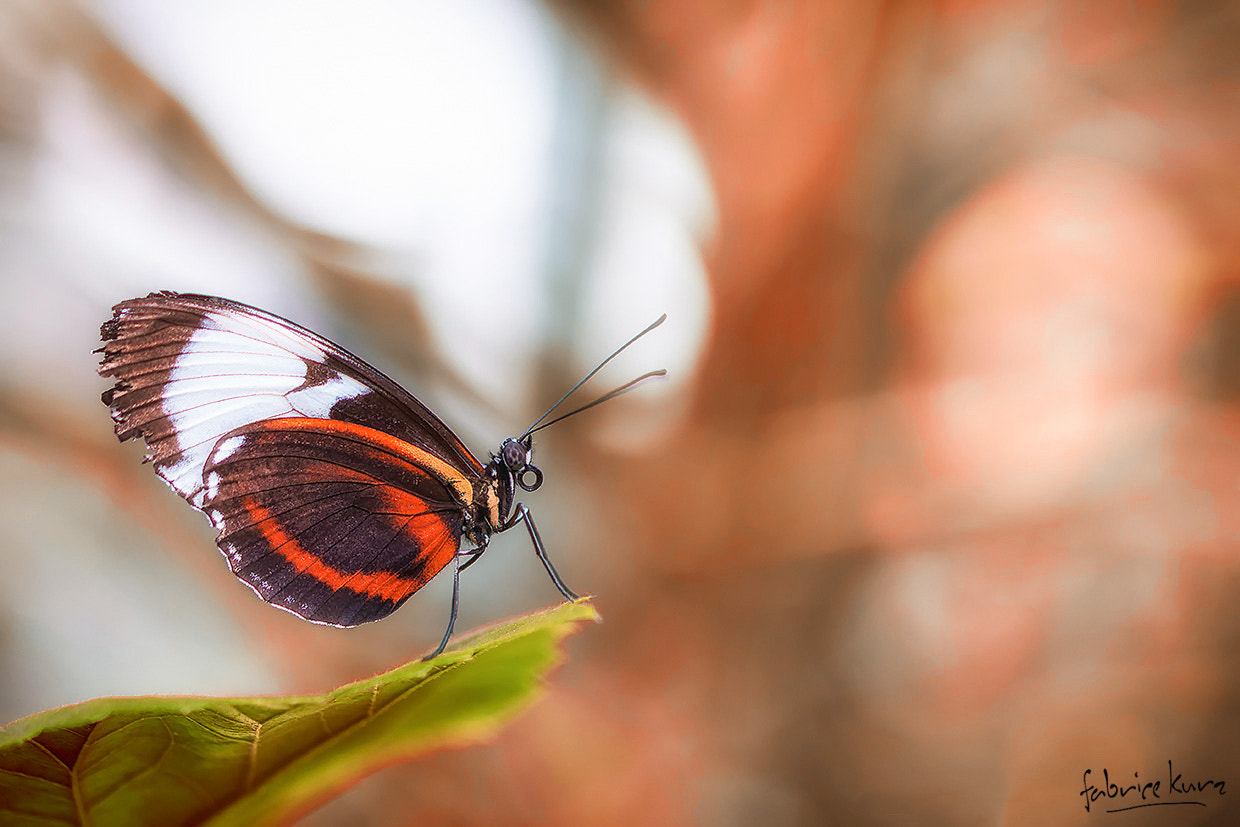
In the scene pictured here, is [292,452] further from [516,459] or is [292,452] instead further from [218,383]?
[516,459]

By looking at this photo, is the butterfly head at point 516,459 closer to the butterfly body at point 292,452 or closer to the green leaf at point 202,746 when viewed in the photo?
the butterfly body at point 292,452

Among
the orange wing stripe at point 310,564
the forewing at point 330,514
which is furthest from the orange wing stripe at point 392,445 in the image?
the orange wing stripe at point 310,564

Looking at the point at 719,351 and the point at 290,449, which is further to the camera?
Answer: the point at 719,351

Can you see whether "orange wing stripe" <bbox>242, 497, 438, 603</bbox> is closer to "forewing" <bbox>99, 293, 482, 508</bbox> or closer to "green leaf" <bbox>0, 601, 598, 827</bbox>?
"forewing" <bbox>99, 293, 482, 508</bbox>
